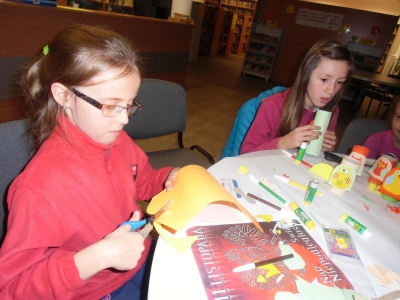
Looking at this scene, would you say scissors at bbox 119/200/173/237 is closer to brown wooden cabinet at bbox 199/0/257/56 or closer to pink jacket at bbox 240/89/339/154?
pink jacket at bbox 240/89/339/154

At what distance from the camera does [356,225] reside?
802 millimetres

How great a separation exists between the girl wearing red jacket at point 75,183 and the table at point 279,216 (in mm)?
101

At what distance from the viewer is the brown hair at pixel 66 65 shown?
67cm

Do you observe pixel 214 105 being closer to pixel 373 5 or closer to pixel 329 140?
pixel 329 140

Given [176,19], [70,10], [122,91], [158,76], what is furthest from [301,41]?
[122,91]

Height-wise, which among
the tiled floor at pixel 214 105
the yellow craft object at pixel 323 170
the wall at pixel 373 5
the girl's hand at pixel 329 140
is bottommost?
the tiled floor at pixel 214 105

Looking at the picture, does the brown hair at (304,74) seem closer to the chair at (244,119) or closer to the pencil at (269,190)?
the chair at (244,119)

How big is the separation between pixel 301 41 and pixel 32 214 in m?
7.76

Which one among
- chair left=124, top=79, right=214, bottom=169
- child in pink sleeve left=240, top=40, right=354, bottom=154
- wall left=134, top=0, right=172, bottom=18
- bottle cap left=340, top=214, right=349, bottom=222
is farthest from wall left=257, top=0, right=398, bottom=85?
bottle cap left=340, top=214, right=349, bottom=222

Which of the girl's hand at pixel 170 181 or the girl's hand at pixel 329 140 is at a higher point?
the girl's hand at pixel 329 140

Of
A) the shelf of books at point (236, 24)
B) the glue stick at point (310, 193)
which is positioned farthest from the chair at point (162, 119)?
the shelf of books at point (236, 24)

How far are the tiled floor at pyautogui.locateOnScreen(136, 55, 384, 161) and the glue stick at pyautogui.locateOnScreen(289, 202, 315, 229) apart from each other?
6.48 ft

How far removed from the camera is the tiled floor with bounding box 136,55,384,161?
3062mm

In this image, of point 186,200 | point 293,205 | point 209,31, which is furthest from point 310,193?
point 209,31
